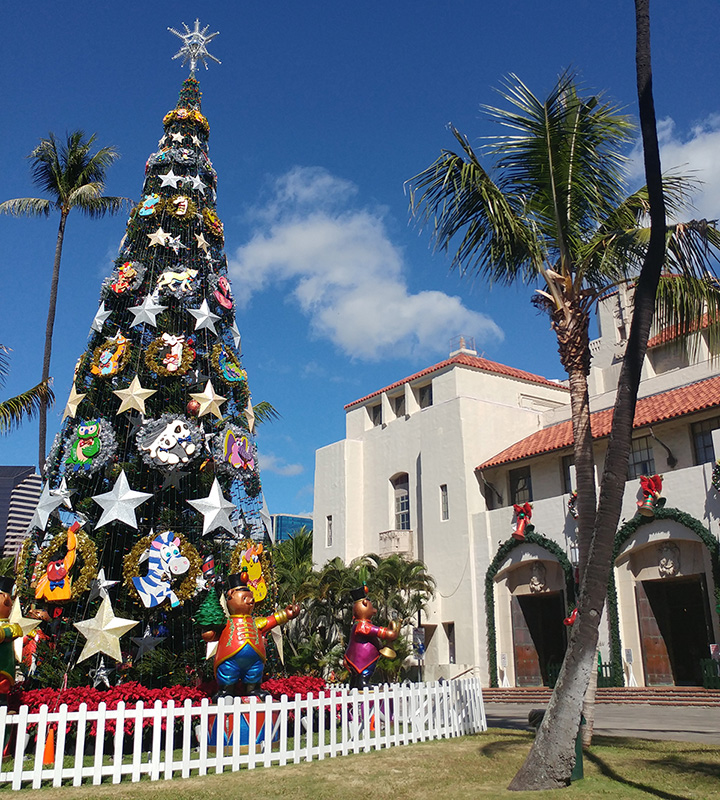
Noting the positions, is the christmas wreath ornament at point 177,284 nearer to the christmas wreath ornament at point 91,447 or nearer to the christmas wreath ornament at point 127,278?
the christmas wreath ornament at point 127,278

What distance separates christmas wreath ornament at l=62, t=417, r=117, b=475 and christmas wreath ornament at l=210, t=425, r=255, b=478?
1.65m

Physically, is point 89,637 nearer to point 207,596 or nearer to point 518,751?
point 207,596

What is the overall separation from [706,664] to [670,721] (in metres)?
5.91

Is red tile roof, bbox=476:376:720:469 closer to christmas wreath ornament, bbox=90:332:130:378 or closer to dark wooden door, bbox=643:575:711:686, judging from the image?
dark wooden door, bbox=643:575:711:686

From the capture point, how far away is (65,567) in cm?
1061

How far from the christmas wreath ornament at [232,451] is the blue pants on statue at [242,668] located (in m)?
3.00

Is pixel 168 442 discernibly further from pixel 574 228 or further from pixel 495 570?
pixel 495 570

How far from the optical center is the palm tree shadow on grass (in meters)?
6.85

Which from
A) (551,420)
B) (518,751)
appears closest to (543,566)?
(551,420)

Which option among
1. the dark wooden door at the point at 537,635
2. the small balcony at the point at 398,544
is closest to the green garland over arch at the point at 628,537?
the dark wooden door at the point at 537,635

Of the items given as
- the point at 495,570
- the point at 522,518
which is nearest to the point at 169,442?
the point at 522,518

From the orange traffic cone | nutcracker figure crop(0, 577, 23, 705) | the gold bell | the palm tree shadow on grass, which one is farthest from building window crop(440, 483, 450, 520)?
the orange traffic cone

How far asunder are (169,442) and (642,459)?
17042 millimetres

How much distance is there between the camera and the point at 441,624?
27.5 metres
